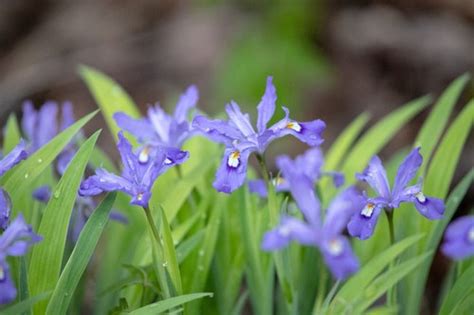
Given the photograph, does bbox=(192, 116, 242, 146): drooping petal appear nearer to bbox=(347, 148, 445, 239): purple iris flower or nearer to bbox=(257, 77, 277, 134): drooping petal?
bbox=(257, 77, 277, 134): drooping petal

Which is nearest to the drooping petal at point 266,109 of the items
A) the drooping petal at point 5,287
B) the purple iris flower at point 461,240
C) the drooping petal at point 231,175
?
the drooping petal at point 231,175

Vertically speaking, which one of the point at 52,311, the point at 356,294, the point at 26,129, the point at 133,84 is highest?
the point at 133,84

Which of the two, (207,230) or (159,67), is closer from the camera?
(207,230)

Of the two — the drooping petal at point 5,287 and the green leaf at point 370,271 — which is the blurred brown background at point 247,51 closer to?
the green leaf at point 370,271

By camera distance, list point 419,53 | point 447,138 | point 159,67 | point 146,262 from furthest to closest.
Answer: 1. point 159,67
2. point 419,53
3. point 447,138
4. point 146,262

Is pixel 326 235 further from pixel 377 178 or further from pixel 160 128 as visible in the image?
pixel 160 128

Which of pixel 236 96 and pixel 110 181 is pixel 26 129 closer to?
pixel 110 181

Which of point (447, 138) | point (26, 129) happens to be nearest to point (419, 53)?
point (447, 138)

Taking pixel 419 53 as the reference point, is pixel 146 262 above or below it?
below

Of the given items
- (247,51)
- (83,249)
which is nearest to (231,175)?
(83,249)
